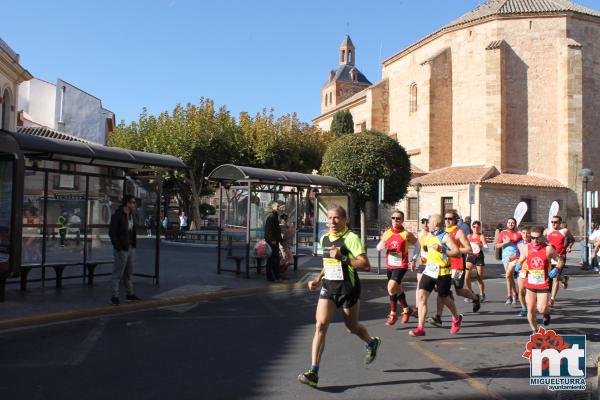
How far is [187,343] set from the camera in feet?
21.7

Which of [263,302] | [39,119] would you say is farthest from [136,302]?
[39,119]

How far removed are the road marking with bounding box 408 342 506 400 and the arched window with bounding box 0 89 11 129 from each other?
66.3ft

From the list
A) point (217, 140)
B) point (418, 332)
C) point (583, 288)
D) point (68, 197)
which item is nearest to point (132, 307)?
point (68, 197)

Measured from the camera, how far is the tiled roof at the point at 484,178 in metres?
32.1

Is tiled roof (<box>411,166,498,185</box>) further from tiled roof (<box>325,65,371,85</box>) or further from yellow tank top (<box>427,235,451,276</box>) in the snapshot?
tiled roof (<box>325,65,371,85</box>)

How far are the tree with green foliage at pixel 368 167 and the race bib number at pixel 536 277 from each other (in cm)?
918

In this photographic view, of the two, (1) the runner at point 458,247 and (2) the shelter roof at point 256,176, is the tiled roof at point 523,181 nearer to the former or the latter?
(2) the shelter roof at point 256,176

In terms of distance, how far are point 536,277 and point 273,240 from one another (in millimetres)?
6429

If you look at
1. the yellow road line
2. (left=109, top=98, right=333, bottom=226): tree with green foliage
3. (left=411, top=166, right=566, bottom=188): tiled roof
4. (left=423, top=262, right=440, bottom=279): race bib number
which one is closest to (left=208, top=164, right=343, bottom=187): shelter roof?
the yellow road line

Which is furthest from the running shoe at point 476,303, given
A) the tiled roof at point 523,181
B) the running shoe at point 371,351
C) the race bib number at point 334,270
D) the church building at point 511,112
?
the tiled roof at point 523,181

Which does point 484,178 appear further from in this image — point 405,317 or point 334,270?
point 334,270

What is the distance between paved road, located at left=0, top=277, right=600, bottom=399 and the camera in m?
4.85

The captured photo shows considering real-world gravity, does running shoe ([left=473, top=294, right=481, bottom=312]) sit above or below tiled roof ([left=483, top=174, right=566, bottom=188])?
below

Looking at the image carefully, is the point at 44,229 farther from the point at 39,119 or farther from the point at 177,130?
the point at 39,119
